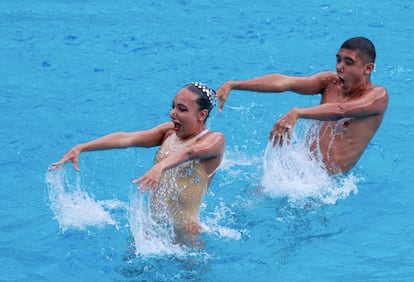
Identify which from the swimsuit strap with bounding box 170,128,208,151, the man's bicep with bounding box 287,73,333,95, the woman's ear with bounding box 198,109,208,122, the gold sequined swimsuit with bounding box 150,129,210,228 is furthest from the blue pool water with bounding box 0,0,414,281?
the woman's ear with bounding box 198,109,208,122

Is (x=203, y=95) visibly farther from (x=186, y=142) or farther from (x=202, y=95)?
(x=186, y=142)

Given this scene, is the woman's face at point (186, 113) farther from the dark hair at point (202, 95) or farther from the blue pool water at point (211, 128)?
the blue pool water at point (211, 128)

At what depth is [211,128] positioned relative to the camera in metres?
8.48

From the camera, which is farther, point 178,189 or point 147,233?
point 147,233

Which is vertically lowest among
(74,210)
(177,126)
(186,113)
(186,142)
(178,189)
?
(74,210)

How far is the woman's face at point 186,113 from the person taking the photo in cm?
585

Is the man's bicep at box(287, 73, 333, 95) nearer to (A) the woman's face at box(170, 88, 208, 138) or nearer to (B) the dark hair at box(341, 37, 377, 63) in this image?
(B) the dark hair at box(341, 37, 377, 63)

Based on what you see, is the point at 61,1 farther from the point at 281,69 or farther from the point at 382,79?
the point at 382,79

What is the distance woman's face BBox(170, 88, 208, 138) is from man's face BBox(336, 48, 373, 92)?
139 centimetres

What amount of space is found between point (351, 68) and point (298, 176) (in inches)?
37.7

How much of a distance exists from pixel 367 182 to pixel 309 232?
3.47 ft

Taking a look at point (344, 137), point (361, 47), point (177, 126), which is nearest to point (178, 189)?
point (177, 126)

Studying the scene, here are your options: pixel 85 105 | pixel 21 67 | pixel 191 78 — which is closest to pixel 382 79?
pixel 191 78

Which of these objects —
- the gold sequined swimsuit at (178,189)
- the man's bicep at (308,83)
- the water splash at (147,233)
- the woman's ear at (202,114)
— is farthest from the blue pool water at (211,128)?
the woman's ear at (202,114)
